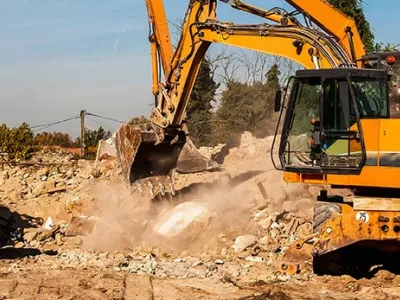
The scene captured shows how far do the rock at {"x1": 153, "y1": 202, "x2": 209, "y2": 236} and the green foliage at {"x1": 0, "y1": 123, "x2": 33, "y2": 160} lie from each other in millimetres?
11424

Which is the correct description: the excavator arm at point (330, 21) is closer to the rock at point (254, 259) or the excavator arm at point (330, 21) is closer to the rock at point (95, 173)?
the rock at point (254, 259)

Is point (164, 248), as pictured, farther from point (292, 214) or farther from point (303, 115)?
point (303, 115)

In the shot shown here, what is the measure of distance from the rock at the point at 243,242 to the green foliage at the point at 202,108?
49.7 feet

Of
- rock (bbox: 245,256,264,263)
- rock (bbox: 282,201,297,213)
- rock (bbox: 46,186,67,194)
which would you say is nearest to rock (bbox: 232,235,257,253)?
rock (bbox: 245,256,264,263)

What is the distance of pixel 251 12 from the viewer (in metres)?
11.0

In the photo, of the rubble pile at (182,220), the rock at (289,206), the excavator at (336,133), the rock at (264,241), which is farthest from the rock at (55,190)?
the excavator at (336,133)

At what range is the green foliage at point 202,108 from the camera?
26.3 m

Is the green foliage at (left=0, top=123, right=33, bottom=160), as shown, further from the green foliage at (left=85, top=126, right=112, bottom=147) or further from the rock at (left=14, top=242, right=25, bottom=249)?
the rock at (left=14, top=242, right=25, bottom=249)

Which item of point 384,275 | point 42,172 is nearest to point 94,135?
point 42,172

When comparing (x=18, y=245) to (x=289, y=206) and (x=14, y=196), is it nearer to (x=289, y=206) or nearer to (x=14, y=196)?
(x=14, y=196)

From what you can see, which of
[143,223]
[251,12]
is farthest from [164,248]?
[251,12]

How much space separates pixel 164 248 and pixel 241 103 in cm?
1670

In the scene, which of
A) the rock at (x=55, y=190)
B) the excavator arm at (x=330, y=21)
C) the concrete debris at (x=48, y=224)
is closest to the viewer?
the excavator arm at (x=330, y=21)

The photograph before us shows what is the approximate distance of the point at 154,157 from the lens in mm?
12539
